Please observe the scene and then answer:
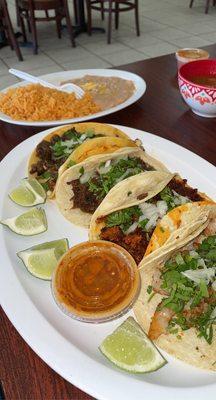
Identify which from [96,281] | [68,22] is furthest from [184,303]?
[68,22]

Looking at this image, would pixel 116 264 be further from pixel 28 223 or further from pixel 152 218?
pixel 28 223

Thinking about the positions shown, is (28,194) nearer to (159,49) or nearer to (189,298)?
(189,298)

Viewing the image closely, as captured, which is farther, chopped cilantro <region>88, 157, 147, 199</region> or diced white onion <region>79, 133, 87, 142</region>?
diced white onion <region>79, 133, 87, 142</region>

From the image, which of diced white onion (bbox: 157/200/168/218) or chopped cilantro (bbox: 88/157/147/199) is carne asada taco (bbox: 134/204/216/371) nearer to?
diced white onion (bbox: 157/200/168/218)

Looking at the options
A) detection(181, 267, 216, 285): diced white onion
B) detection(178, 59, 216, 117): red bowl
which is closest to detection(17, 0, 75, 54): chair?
detection(178, 59, 216, 117): red bowl

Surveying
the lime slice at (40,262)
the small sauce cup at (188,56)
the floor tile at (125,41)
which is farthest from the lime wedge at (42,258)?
the floor tile at (125,41)

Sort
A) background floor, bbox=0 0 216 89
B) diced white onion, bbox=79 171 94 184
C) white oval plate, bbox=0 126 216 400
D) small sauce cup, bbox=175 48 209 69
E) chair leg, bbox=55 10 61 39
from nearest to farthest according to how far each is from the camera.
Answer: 1. white oval plate, bbox=0 126 216 400
2. diced white onion, bbox=79 171 94 184
3. small sauce cup, bbox=175 48 209 69
4. background floor, bbox=0 0 216 89
5. chair leg, bbox=55 10 61 39

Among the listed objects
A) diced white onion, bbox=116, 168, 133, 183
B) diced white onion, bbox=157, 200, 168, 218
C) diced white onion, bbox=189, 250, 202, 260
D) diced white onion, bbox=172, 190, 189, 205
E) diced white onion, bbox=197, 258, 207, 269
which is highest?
diced white onion, bbox=116, 168, 133, 183
